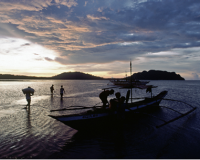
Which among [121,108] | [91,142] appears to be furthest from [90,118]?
[121,108]

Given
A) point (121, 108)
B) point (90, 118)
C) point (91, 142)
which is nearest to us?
point (91, 142)

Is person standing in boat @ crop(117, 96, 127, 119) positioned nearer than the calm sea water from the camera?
No

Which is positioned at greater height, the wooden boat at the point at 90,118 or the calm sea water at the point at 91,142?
the wooden boat at the point at 90,118

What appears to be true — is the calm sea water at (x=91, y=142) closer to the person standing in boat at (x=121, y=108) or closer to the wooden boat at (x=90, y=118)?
the wooden boat at (x=90, y=118)

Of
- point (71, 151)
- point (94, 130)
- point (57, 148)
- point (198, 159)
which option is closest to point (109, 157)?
point (71, 151)

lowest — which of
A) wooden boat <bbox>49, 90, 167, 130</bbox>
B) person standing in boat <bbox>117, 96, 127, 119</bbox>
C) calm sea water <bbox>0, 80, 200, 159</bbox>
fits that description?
calm sea water <bbox>0, 80, 200, 159</bbox>

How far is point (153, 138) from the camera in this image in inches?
344

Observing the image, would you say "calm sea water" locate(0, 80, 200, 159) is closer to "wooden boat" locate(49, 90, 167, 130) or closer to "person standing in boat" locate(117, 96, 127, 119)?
"wooden boat" locate(49, 90, 167, 130)

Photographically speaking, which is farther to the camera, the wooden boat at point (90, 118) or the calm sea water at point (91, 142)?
the wooden boat at point (90, 118)

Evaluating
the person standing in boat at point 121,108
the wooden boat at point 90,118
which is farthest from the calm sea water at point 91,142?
the person standing in boat at point 121,108

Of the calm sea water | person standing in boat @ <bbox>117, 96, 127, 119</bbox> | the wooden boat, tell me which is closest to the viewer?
the calm sea water

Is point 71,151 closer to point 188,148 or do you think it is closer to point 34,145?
point 34,145

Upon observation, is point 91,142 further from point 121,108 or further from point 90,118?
point 121,108

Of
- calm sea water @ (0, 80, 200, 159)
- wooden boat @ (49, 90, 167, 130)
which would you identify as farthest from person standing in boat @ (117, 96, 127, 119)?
calm sea water @ (0, 80, 200, 159)
